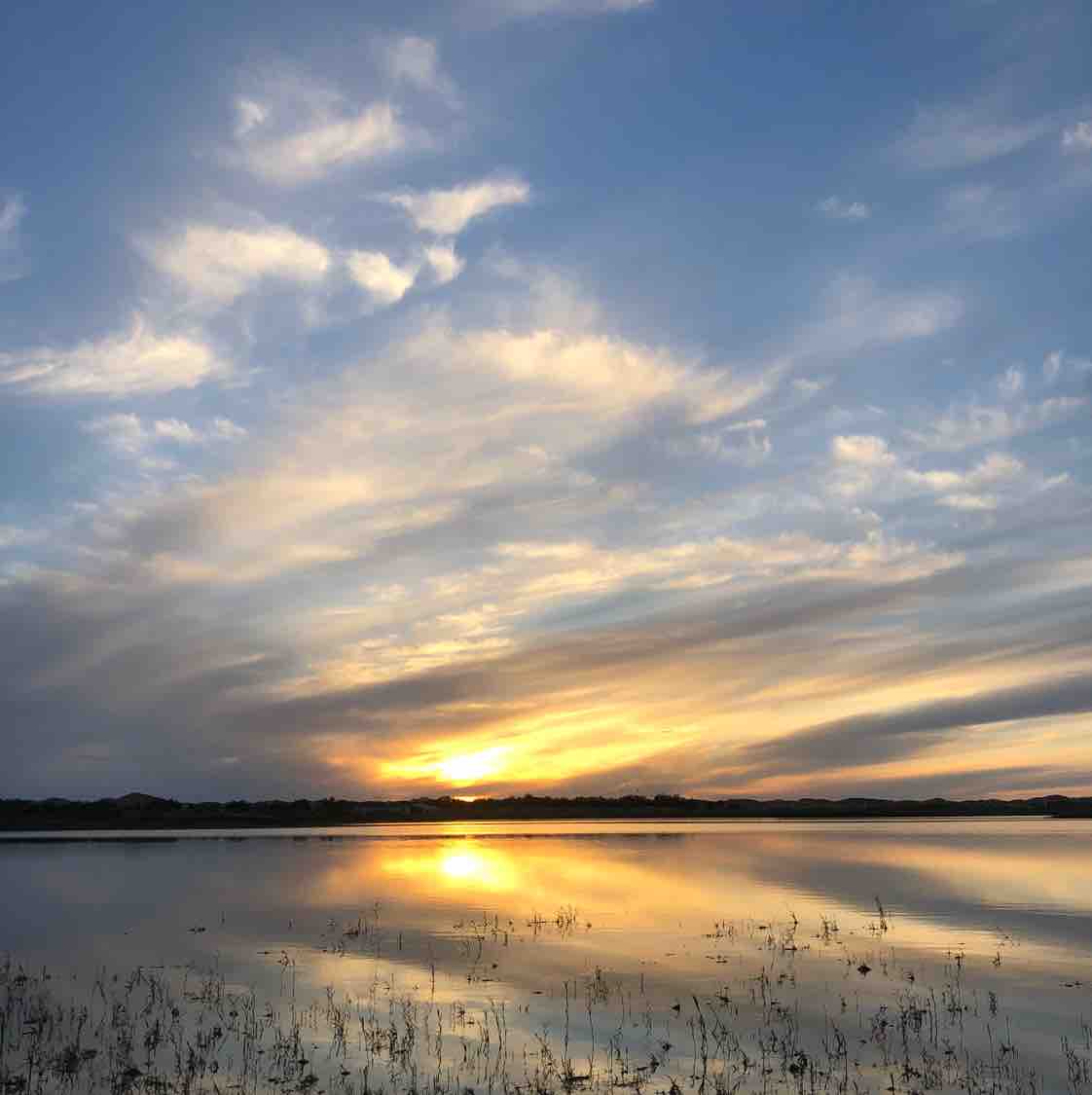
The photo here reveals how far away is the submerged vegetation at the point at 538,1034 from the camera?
15.9 metres

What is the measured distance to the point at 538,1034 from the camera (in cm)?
1898

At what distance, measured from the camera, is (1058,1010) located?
20.5 m

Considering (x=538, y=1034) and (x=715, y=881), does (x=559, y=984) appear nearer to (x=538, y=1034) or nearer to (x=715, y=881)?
(x=538, y=1034)

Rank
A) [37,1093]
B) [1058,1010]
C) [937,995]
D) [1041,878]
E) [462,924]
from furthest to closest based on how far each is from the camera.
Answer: [1041,878]
[462,924]
[937,995]
[1058,1010]
[37,1093]

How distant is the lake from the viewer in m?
16.6

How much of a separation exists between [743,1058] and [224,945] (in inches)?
703

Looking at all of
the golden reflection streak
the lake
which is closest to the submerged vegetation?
the lake

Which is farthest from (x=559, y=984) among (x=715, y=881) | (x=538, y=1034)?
(x=715, y=881)

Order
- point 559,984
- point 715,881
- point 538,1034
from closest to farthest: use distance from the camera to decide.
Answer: point 538,1034 → point 559,984 → point 715,881

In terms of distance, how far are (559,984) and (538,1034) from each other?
4.95 metres

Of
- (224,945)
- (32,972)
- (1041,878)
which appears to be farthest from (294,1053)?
(1041,878)

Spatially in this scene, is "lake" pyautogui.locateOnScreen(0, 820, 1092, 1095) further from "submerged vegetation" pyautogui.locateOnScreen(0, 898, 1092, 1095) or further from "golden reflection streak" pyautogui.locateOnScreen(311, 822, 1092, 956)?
"golden reflection streak" pyautogui.locateOnScreen(311, 822, 1092, 956)

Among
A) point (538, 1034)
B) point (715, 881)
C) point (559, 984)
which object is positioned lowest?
point (715, 881)

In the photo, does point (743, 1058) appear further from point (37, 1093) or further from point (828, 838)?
point (828, 838)
